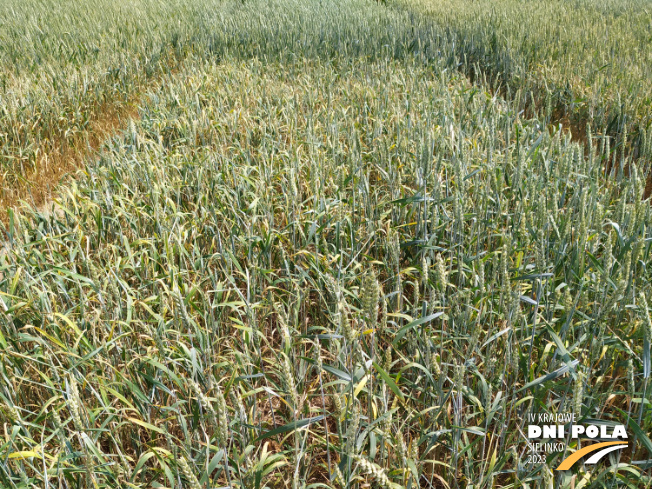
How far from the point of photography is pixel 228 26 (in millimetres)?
6566

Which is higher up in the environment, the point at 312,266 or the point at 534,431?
the point at 312,266

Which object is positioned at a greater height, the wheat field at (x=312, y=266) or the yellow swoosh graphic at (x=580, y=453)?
the wheat field at (x=312, y=266)

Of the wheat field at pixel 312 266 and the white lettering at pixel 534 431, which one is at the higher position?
the wheat field at pixel 312 266

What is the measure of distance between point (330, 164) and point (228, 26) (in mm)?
5015

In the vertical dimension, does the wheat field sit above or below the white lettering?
above

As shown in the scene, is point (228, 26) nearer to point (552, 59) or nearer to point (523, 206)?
point (552, 59)

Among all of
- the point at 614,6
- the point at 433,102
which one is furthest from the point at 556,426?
the point at 614,6

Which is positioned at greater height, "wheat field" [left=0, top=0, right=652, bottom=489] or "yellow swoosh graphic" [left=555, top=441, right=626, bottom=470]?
"wheat field" [left=0, top=0, right=652, bottom=489]

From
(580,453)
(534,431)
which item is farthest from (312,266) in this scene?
(580,453)
